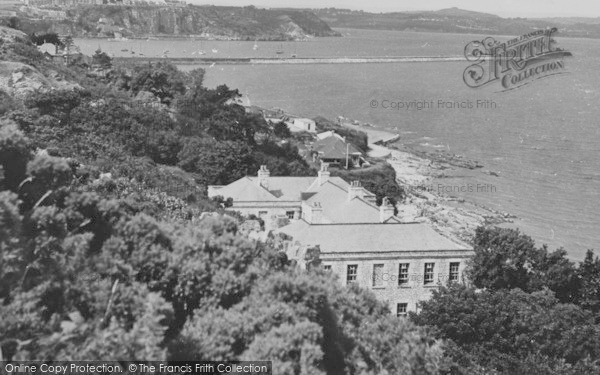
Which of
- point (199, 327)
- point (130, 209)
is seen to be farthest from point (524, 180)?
point (199, 327)

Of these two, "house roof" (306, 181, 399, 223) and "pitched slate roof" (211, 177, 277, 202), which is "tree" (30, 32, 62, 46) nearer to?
"pitched slate roof" (211, 177, 277, 202)

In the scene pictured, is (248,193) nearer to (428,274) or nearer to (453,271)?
(428,274)

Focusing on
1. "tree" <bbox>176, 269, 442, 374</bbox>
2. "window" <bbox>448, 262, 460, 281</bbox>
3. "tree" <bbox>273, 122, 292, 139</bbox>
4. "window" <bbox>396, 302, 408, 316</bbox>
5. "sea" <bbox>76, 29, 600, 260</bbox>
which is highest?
"tree" <bbox>176, 269, 442, 374</bbox>

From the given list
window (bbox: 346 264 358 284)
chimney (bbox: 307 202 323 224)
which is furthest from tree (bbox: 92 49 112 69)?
window (bbox: 346 264 358 284)

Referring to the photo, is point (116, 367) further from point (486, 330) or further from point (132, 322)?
point (486, 330)

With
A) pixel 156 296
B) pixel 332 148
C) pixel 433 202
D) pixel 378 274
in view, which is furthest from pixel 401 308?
pixel 332 148

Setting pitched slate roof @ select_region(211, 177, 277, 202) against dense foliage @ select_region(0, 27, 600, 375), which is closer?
dense foliage @ select_region(0, 27, 600, 375)
